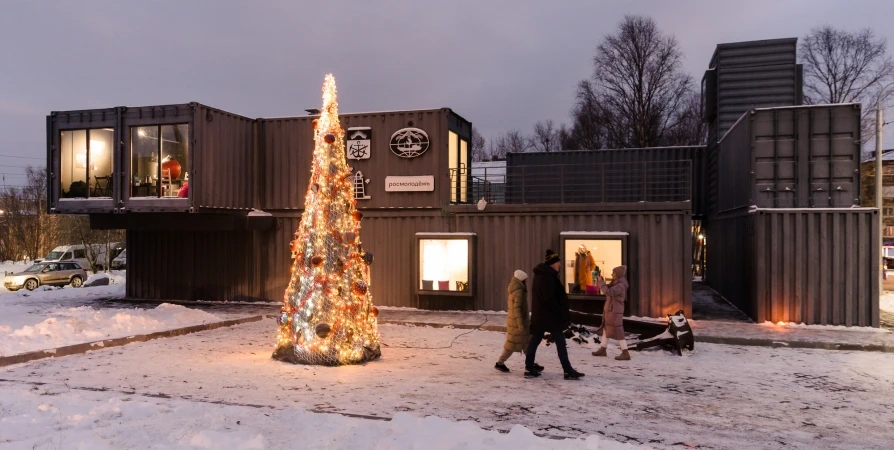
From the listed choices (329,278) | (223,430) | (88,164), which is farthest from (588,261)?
(88,164)

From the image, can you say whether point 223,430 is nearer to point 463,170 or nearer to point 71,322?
point 71,322

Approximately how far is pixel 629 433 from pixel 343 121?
48.6ft

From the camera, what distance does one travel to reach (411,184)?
18.5 meters

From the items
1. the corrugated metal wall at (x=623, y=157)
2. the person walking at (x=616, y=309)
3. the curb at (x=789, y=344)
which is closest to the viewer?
the person walking at (x=616, y=309)

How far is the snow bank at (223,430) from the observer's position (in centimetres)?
577

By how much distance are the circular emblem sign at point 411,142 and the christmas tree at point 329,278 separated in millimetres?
7202

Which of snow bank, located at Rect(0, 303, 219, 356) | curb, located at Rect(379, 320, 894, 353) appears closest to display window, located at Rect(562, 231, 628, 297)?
curb, located at Rect(379, 320, 894, 353)

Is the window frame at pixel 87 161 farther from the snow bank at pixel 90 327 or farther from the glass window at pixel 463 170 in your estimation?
the glass window at pixel 463 170

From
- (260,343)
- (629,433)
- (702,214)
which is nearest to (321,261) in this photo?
(260,343)

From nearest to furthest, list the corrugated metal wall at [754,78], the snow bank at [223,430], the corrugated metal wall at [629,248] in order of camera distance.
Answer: the snow bank at [223,430], the corrugated metal wall at [629,248], the corrugated metal wall at [754,78]

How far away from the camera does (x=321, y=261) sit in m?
10.3

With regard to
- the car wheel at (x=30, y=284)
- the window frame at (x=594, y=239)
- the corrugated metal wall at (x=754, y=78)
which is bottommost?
the car wheel at (x=30, y=284)

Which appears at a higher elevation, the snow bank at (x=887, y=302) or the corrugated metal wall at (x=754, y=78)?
the corrugated metal wall at (x=754, y=78)

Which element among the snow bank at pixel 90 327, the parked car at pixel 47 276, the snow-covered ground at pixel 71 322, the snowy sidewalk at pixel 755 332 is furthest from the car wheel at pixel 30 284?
the snowy sidewalk at pixel 755 332
